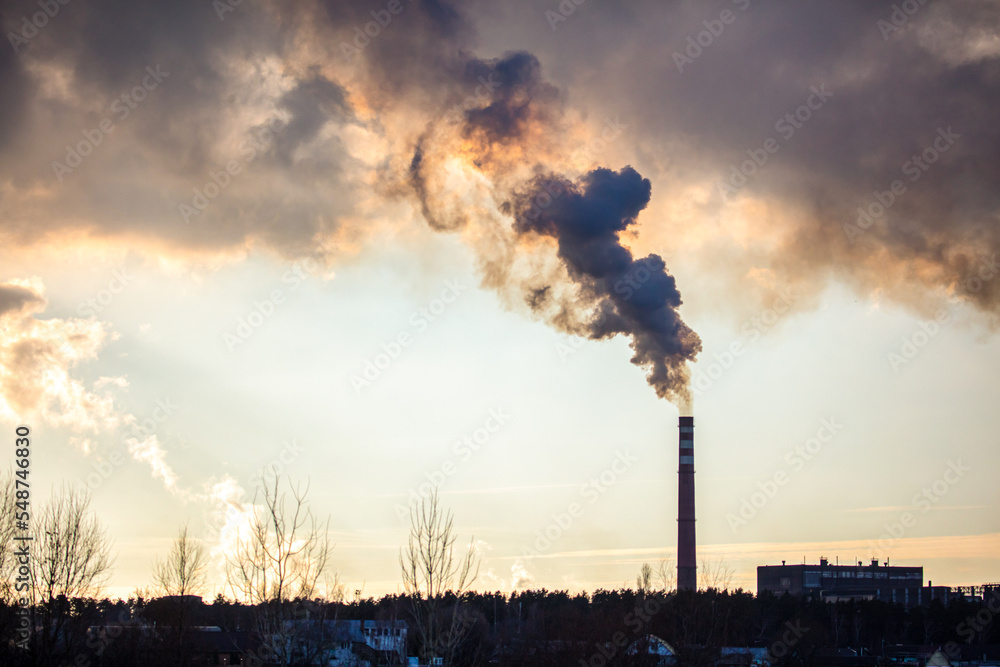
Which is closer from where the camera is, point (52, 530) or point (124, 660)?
point (52, 530)

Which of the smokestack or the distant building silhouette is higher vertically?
the smokestack

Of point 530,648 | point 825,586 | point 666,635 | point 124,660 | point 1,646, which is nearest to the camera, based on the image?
point 1,646

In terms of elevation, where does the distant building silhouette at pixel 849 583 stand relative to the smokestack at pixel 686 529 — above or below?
below

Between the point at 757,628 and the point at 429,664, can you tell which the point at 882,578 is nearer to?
the point at 757,628

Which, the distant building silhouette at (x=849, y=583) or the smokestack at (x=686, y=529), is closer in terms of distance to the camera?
the smokestack at (x=686, y=529)

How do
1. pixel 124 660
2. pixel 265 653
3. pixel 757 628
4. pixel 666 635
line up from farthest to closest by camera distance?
pixel 757 628
pixel 666 635
pixel 124 660
pixel 265 653

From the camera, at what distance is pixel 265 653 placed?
16.8 meters

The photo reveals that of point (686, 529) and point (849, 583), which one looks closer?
point (686, 529)

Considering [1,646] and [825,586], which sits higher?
[1,646]

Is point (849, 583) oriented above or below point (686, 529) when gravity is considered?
below

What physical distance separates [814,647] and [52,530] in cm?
3899

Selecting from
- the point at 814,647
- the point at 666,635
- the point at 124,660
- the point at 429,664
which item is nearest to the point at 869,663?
the point at 814,647

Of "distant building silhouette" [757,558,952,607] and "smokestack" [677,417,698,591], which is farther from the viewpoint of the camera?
"distant building silhouette" [757,558,952,607]

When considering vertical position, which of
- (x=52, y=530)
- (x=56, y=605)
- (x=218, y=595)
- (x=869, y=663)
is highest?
(x=52, y=530)
